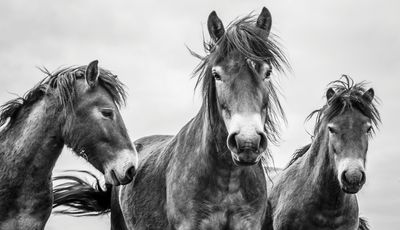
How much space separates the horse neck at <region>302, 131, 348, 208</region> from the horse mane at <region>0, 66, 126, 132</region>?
2978 mm

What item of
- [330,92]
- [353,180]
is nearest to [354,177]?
[353,180]

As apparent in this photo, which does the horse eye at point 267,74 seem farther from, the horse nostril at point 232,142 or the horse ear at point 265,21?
the horse nostril at point 232,142

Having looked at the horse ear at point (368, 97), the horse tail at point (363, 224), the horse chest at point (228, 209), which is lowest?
the horse tail at point (363, 224)

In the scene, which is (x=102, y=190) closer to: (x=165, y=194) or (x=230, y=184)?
(x=165, y=194)

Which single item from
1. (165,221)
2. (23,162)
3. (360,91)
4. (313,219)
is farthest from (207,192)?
(360,91)

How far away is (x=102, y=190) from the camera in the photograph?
1020 centimetres

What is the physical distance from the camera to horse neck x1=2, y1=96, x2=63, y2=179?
7316mm

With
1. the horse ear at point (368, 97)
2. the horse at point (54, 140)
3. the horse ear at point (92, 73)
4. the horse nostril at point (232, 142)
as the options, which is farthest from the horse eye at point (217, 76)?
the horse ear at point (368, 97)

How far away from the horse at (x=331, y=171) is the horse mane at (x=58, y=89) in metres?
2.91

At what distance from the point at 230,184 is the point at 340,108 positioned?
2.91 metres

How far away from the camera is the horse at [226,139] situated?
6207 mm

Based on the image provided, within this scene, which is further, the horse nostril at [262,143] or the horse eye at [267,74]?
the horse eye at [267,74]

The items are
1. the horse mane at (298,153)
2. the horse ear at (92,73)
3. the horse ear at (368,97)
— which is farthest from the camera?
the horse mane at (298,153)

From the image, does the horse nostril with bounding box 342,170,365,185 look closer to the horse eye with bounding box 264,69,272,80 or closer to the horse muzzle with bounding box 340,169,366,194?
the horse muzzle with bounding box 340,169,366,194
